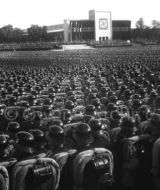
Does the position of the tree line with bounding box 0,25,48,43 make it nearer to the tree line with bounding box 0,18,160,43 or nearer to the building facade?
the tree line with bounding box 0,18,160,43

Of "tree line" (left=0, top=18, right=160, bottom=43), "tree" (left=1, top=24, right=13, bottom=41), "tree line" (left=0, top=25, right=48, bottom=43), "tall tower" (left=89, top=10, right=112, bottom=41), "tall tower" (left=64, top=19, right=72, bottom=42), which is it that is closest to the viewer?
"tree line" (left=0, top=18, right=160, bottom=43)

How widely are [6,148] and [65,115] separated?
3.65 meters

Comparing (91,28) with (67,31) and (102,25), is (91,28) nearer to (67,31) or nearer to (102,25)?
(102,25)

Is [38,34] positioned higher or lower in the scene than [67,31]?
lower

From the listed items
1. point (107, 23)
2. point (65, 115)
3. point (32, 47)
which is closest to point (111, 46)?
point (32, 47)

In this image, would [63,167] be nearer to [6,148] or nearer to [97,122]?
[6,148]

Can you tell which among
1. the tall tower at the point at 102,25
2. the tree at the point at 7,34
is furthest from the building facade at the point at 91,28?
the tree at the point at 7,34

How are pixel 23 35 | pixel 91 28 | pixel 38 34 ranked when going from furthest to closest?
pixel 23 35
pixel 38 34
pixel 91 28

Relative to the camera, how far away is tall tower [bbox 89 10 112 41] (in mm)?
119062

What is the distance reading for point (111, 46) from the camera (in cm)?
8119

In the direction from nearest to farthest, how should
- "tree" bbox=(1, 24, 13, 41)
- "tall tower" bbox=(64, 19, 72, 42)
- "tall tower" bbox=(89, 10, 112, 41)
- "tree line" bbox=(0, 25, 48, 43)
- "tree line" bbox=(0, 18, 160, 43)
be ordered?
1. "tree line" bbox=(0, 18, 160, 43)
2. "tall tower" bbox=(89, 10, 112, 41)
3. "tall tower" bbox=(64, 19, 72, 42)
4. "tree line" bbox=(0, 25, 48, 43)
5. "tree" bbox=(1, 24, 13, 41)

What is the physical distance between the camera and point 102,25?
119500mm

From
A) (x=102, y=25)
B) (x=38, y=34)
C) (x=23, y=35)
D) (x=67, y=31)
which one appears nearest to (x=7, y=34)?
(x=23, y=35)

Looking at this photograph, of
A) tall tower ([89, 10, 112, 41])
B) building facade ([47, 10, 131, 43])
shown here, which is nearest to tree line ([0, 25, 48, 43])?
building facade ([47, 10, 131, 43])
